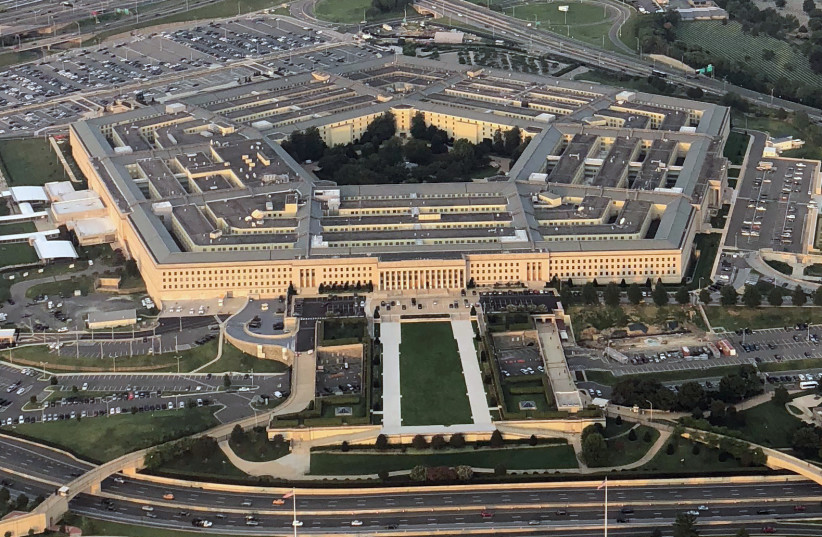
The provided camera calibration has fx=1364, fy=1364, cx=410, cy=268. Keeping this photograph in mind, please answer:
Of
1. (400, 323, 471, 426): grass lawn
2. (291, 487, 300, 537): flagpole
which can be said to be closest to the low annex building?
(400, 323, 471, 426): grass lawn

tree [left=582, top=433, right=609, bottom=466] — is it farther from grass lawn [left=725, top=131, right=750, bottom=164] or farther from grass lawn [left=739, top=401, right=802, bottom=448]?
grass lawn [left=725, top=131, right=750, bottom=164]

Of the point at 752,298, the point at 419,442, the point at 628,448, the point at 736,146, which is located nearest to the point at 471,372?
the point at 419,442

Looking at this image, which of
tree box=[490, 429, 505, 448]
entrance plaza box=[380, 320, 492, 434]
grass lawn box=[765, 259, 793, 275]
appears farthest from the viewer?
grass lawn box=[765, 259, 793, 275]

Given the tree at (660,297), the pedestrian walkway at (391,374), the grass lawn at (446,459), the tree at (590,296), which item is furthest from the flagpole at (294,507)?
the tree at (660,297)

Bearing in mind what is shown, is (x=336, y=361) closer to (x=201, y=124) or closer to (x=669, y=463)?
(x=669, y=463)

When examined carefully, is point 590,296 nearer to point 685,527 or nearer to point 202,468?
point 685,527
